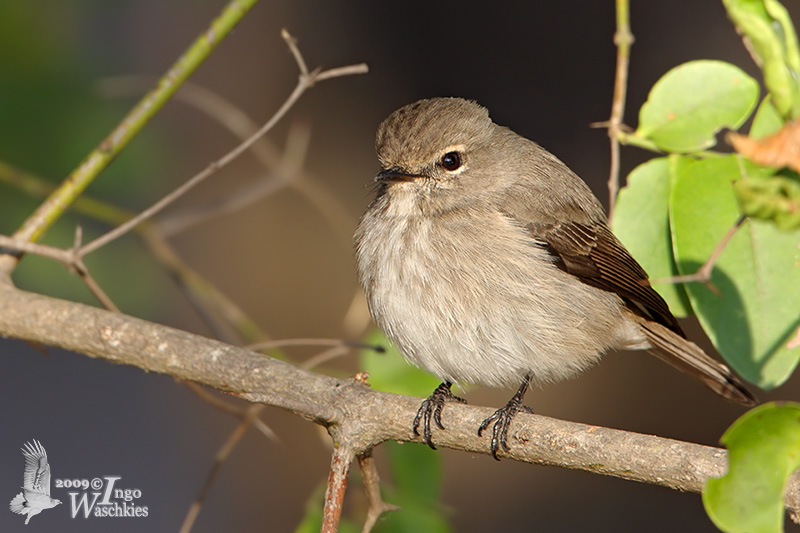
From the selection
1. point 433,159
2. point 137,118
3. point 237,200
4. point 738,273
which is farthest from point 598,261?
point 137,118

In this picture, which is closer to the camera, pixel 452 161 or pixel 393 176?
pixel 393 176

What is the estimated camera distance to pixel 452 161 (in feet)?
12.4

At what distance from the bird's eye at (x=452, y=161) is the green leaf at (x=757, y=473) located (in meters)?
2.31

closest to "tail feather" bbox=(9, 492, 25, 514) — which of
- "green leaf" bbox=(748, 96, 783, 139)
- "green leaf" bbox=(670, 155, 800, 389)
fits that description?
"green leaf" bbox=(670, 155, 800, 389)

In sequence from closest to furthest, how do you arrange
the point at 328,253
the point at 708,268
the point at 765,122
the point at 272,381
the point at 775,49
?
the point at 775,49
the point at 708,268
the point at 765,122
the point at 272,381
the point at 328,253

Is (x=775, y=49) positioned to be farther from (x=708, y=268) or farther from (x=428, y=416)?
(x=428, y=416)

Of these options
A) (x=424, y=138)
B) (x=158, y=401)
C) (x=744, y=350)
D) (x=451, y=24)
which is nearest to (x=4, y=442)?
(x=158, y=401)

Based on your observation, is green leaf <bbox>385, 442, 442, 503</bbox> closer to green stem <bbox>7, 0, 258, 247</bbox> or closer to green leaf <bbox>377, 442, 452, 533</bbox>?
green leaf <bbox>377, 442, 452, 533</bbox>

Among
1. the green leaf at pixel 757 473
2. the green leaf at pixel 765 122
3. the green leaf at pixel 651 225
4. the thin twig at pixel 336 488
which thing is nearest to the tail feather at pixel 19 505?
the thin twig at pixel 336 488

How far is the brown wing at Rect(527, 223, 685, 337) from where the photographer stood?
368cm

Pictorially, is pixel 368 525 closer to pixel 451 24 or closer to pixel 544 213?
pixel 544 213

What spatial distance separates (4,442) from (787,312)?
518 centimetres

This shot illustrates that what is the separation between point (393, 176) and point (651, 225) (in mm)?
1229

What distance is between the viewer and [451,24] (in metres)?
7.07
